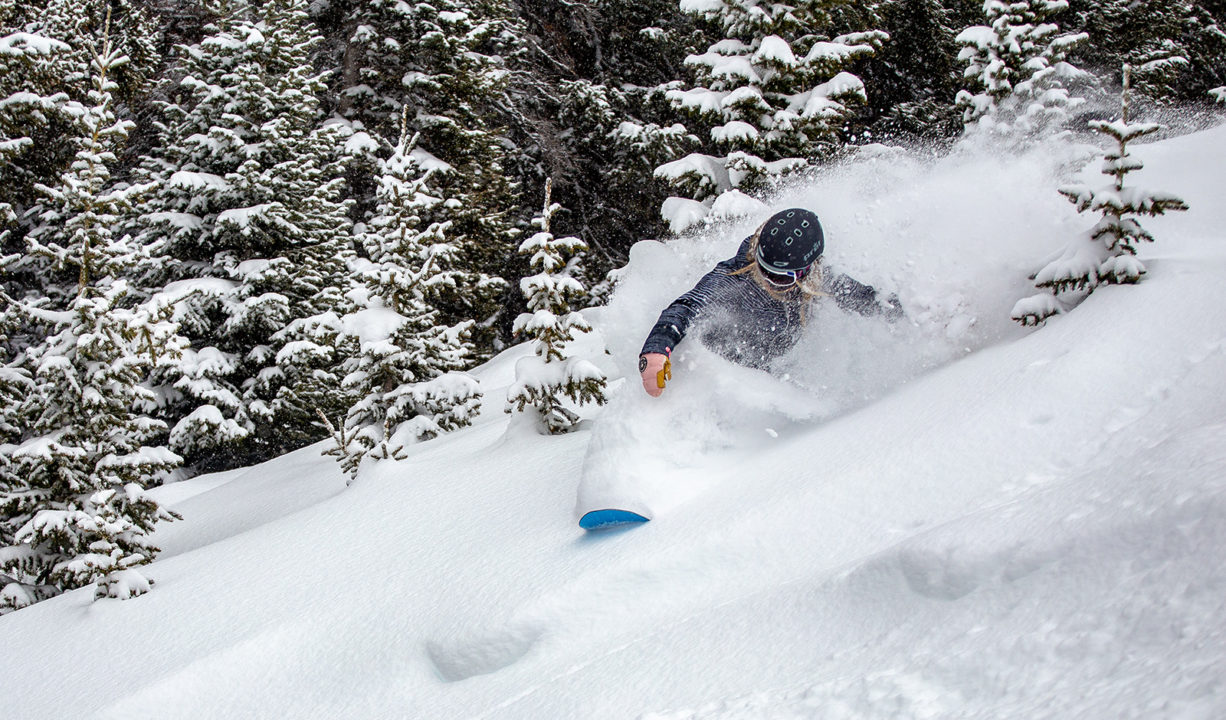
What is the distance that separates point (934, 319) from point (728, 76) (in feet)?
21.7

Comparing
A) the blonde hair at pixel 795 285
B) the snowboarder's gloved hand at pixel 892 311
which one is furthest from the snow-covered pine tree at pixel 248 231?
the snowboarder's gloved hand at pixel 892 311

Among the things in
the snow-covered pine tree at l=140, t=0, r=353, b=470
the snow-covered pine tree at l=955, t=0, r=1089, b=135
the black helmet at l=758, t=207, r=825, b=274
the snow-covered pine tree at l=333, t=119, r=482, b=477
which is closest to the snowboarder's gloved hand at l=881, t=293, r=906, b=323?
the black helmet at l=758, t=207, r=825, b=274

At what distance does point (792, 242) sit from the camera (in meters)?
4.24

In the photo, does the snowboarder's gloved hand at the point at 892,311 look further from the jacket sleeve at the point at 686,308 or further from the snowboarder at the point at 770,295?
the jacket sleeve at the point at 686,308

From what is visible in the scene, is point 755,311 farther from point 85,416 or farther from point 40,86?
point 40,86

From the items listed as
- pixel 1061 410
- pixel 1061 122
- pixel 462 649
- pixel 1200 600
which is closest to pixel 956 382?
pixel 1061 410

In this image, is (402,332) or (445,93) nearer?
(402,332)

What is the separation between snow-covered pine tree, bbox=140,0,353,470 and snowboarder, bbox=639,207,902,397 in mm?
8294

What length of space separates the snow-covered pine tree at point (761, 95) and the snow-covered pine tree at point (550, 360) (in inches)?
160

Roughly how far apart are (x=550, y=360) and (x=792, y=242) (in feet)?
7.47

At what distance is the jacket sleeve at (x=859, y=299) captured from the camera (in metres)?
4.37

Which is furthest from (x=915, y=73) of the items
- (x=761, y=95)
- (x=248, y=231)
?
(x=248, y=231)

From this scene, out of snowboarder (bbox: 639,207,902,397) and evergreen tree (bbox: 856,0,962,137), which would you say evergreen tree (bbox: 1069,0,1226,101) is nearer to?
evergreen tree (bbox: 856,0,962,137)

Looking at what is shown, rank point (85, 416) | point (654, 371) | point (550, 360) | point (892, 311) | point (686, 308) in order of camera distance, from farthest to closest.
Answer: point (85, 416) < point (550, 360) < point (892, 311) < point (686, 308) < point (654, 371)
